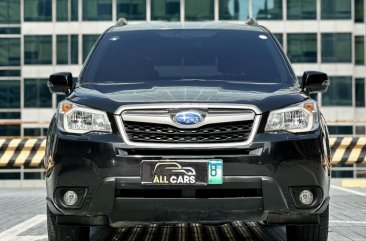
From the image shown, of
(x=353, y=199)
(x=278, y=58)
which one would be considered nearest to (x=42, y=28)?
(x=353, y=199)

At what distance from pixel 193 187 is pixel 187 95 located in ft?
2.30

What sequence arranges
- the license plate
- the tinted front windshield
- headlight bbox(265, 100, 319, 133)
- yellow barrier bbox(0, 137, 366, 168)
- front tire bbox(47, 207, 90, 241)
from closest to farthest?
the license plate < headlight bbox(265, 100, 319, 133) < front tire bbox(47, 207, 90, 241) < the tinted front windshield < yellow barrier bbox(0, 137, 366, 168)

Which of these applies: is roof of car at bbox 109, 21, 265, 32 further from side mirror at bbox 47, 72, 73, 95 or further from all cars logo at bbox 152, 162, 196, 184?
all cars logo at bbox 152, 162, 196, 184

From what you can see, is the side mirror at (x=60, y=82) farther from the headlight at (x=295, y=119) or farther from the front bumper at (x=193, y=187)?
the headlight at (x=295, y=119)

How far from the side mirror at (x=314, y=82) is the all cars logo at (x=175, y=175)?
5.21 feet

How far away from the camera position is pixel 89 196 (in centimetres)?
516

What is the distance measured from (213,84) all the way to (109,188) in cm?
124

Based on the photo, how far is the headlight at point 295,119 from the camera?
17.3 feet

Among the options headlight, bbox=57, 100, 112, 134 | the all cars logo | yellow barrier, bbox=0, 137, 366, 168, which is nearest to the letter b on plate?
the all cars logo

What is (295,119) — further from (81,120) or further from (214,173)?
(81,120)

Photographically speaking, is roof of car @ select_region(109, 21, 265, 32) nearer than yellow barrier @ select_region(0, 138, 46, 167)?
Yes

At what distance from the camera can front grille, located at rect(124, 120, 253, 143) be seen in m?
5.15

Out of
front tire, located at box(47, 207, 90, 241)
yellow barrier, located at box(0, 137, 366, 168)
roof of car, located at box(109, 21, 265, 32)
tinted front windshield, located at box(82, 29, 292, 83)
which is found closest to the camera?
front tire, located at box(47, 207, 90, 241)

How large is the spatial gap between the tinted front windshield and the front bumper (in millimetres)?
1088
